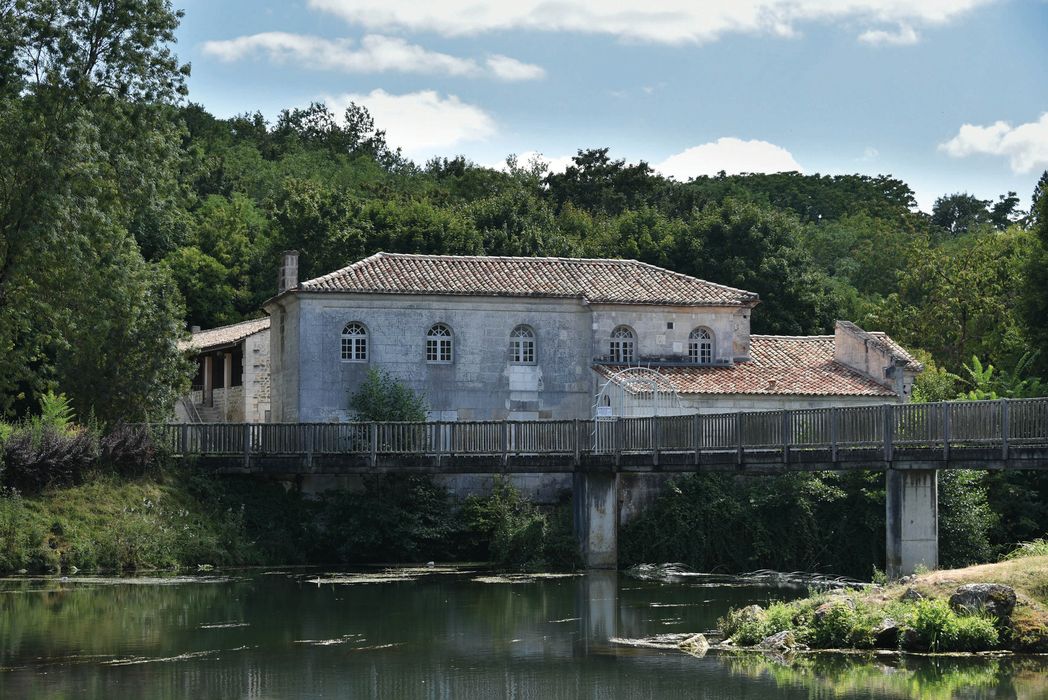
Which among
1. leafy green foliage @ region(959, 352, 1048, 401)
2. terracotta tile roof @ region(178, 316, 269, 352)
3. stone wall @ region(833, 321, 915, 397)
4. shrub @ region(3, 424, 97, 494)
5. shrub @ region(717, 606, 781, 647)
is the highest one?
terracotta tile roof @ region(178, 316, 269, 352)

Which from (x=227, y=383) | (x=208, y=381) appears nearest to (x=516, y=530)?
(x=227, y=383)

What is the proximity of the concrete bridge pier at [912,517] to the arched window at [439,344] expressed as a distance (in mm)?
17059

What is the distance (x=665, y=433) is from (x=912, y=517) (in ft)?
23.1

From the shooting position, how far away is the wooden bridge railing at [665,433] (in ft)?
104

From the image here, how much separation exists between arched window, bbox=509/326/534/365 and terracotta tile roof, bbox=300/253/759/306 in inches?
45.6

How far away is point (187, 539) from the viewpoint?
128 ft

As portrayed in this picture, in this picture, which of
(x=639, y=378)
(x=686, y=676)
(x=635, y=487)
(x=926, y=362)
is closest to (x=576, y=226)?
(x=926, y=362)

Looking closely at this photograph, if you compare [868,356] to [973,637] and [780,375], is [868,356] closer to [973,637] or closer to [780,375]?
[780,375]

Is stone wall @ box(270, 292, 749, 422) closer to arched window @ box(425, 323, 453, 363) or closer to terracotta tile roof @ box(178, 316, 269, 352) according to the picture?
arched window @ box(425, 323, 453, 363)

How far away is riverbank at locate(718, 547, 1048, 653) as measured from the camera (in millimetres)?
23172

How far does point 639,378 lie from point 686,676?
24.8 metres

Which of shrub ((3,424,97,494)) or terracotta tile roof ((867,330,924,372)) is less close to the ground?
terracotta tile roof ((867,330,924,372))

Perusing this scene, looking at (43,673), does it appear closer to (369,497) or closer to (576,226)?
(369,497)

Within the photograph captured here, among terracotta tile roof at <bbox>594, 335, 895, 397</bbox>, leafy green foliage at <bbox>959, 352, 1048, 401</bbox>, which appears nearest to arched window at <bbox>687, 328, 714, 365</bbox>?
terracotta tile roof at <bbox>594, 335, 895, 397</bbox>
